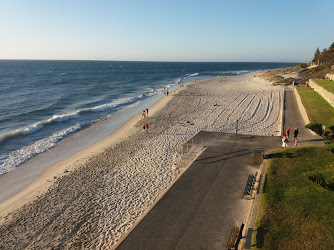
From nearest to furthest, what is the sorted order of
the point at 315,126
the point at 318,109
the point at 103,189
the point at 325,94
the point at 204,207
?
1. the point at 204,207
2. the point at 103,189
3. the point at 315,126
4. the point at 318,109
5. the point at 325,94

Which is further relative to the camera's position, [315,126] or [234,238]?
[315,126]

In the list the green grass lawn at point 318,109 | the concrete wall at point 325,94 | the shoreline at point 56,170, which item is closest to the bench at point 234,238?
the shoreline at point 56,170

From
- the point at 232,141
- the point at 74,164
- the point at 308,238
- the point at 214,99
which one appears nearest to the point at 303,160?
the point at 232,141

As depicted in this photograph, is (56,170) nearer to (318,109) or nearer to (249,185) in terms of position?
(249,185)

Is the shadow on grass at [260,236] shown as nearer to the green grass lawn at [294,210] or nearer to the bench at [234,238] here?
the green grass lawn at [294,210]

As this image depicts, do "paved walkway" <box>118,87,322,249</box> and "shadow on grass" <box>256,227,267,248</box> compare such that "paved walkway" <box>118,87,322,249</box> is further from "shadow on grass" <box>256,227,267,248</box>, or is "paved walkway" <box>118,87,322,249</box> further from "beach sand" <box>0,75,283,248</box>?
"beach sand" <box>0,75,283,248</box>

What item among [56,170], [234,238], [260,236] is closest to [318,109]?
[260,236]

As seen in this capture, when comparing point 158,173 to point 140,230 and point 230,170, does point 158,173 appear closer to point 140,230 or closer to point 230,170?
point 230,170
